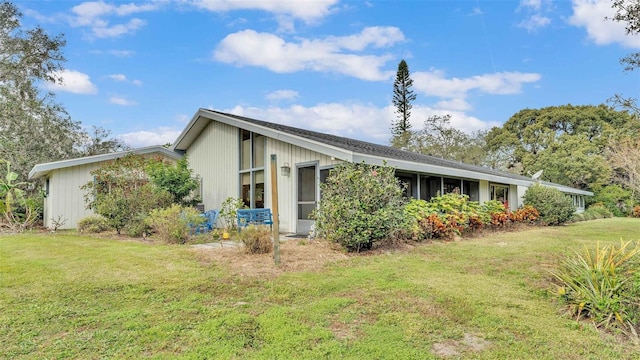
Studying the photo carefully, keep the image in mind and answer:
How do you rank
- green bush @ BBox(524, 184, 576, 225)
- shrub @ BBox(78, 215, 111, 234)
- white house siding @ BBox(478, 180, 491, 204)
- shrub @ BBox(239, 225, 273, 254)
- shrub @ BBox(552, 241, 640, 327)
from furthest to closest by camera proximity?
white house siding @ BBox(478, 180, 491, 204), green bush @ BBox(524, 184, 576, 225), shrub @ BBox(78, 215, 111, 234), shrub @ BBox(239, 225, 273, 254), shrub @ BBox(552, 241, 640, 327)

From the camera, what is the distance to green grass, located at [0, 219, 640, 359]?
9.42 feet

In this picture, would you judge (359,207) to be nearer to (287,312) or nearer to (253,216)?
(287,312)

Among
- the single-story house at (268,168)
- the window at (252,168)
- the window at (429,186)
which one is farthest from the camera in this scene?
the window at (429,186)

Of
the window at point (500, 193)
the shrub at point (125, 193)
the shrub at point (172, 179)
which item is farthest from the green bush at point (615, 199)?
the shrub at point (125, 193)

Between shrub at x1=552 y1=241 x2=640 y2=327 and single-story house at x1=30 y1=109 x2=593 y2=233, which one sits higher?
single-story house at x1=30 y1=109 x2=593 y2=233

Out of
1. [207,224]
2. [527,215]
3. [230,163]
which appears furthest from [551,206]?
[207,224]

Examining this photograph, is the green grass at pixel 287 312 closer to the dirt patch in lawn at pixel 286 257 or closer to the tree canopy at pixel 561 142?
the dirt patch in lawn at pixel 286 257

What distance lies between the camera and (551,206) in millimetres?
14188

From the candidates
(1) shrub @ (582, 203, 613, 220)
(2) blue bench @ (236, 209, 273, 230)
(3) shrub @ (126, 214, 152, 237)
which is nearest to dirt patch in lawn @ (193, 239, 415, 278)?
(2) blue bench @ (236, 209, 273, 230)

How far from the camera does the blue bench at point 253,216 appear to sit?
9.41m

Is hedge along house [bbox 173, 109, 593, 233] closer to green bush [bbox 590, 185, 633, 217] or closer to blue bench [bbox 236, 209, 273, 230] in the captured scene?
blue bench [bbox 236, 209, 273, 230]

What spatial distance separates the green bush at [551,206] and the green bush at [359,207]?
983 cm

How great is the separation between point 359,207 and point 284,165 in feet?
12.5

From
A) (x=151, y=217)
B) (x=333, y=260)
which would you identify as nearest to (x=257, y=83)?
(x=151, y=217)
